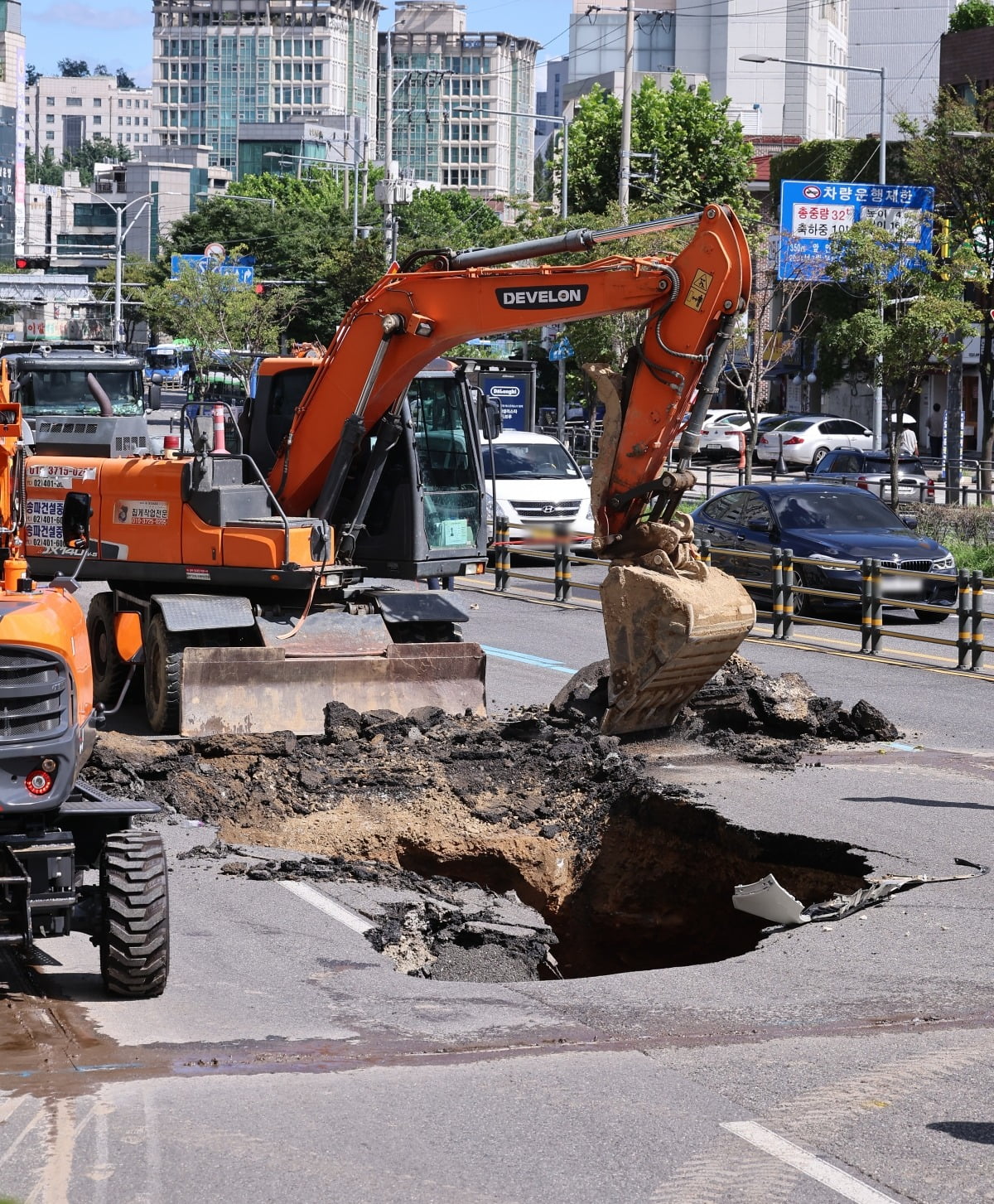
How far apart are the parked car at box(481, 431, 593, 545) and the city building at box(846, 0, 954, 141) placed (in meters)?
79.1

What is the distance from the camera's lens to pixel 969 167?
36469mm

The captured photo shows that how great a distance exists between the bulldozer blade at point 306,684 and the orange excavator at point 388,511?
16 millimetres

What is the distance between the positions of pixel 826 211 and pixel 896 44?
7829 centimetres

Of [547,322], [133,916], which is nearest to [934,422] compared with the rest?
[547,322]

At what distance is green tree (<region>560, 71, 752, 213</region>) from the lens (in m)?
64.1

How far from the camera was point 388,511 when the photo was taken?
1570cm

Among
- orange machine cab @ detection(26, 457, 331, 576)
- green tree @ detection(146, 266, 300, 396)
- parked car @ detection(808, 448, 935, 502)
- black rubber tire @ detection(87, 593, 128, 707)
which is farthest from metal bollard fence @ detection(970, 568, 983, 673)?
green tree @ detection(146, 266, 300, 396)

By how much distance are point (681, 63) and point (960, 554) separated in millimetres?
101612

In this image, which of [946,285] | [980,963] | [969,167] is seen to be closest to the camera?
[980,963]

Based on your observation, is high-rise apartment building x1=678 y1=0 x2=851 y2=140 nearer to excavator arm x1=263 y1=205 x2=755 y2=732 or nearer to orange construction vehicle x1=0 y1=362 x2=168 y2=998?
excavator arm x1=263 y1=205 x2=755 y2=732

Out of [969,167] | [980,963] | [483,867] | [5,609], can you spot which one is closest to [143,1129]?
[5,609]

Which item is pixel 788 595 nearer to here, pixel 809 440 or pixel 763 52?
pixel 809 440

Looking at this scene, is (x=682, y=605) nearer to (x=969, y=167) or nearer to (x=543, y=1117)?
(x=543, y=1117)

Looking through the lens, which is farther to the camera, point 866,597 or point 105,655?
point 866,597
